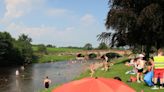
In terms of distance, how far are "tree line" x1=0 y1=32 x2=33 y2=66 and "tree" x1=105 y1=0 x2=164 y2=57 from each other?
87129 millimetres

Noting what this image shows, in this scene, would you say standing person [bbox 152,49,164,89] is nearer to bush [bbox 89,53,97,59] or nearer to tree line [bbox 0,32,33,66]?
tree line [bbox 0,32,33,66]

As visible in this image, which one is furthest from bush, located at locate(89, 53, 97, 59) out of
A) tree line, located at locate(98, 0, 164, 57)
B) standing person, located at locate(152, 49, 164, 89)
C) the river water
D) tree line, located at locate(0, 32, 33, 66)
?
standing person, located at locate(152, 49, 164, 89)

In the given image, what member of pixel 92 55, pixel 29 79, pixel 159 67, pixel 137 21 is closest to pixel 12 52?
pixel 92 55

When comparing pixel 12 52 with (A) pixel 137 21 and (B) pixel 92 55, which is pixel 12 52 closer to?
(B) pixel 92 55

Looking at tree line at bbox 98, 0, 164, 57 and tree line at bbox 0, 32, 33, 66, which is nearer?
tree line at bbox 98, 0, 164, 57

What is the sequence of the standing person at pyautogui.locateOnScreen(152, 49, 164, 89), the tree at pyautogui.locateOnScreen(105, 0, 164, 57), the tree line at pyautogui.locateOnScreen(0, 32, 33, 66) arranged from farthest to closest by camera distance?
the tree line at pyautogui.locateOnScreen(0, 32, 33, 66) → the tree at pyautogui.locateOnScreen(105, 0, 164, 57) → the standing person at pyautogui.locateOnScreen(152, 49, 164, 89)

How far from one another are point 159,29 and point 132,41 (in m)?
5.16

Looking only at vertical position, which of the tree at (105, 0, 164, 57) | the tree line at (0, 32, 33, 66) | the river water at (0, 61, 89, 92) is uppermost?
the tree at (105, 0, 164, 57)

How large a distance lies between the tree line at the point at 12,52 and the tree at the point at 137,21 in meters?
87.1

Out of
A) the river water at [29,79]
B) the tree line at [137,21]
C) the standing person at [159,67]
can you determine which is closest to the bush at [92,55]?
the river water at [29,79]

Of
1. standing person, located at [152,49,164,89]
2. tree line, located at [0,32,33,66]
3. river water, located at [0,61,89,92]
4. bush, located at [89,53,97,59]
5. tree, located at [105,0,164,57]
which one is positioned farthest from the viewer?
bush, located at [89,53,97,59]

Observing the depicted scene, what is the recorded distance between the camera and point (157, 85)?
22172 mm

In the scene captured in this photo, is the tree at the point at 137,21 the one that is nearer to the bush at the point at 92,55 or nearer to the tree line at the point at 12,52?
the tree line at the point at 12,52

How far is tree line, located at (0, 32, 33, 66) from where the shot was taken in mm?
133375
